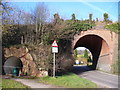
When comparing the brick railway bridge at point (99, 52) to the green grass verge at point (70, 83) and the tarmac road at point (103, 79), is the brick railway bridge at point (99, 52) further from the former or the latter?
the tarmac road at point (103, 79)

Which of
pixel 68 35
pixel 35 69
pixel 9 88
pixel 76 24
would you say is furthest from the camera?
pixel 76 24

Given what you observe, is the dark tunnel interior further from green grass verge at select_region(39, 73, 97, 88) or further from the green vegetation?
green grass verge at select_region(39, 73, 97, 88)

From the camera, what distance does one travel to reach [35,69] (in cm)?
1163

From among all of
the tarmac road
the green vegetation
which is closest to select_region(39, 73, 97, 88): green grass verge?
the tarmac road

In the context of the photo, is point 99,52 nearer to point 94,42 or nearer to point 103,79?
point 94,42

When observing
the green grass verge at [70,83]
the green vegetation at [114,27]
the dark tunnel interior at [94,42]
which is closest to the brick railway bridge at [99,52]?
the dark tunnel interior at [94,42]

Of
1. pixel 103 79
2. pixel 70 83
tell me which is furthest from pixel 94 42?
pixel 70 83

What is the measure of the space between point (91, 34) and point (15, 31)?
32.2 feet

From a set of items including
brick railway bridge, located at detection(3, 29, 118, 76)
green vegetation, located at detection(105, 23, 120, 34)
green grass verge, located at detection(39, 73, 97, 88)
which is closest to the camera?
green grass verge, located at detection(39, 73, 97, 88)

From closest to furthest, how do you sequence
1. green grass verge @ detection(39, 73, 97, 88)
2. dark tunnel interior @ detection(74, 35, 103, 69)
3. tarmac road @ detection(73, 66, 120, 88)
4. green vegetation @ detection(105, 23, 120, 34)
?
green grass verge @ detection(39, 73, 97, 88) → tarmac road @ detection(73, 66, 120, 88) → green vegetation @ detection(105, 23, 120, 34) → dark tunnel interior @ detection(74, 35, 103, 69)

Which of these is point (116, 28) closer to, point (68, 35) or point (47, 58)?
point (68, 35)

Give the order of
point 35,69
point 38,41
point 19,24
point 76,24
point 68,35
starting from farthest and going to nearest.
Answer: point 76,24 → point 68,35 → point 19,24 → point 38,41 → point 35,69

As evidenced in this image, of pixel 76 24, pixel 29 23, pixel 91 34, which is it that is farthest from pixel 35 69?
pixel 91 34

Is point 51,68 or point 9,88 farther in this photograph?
point 51,68
